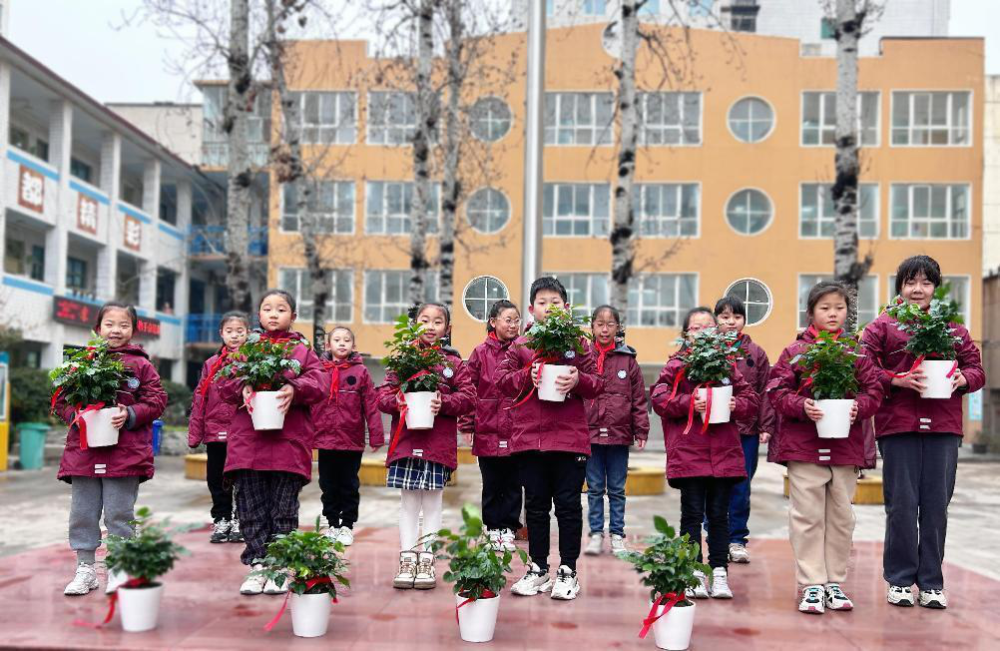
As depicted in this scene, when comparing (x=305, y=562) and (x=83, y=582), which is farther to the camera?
(x=83, y=582)

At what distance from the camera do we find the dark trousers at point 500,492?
688 centimetres

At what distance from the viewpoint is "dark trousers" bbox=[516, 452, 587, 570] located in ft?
18.4

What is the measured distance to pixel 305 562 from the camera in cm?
471

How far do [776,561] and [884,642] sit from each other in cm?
247

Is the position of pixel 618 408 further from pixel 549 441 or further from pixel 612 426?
pixel 549 441

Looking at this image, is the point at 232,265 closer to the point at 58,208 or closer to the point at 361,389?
the point at 361,389

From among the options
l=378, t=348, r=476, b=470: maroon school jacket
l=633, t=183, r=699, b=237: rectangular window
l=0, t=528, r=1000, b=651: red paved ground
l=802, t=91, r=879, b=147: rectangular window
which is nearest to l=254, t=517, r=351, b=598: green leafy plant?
l=0, t=528, r=1000, b=651: red paved ground

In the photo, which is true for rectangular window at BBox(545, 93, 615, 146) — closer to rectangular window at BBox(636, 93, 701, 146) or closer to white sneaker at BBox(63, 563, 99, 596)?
rectangular window at BBox(636, 93, 701, 146)

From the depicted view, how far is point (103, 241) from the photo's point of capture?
28.5m

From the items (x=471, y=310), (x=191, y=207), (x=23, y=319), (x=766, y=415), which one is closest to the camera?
(x=766, y=415)

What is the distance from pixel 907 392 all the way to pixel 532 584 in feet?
8.58

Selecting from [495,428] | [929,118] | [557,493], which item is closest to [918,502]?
[557,493]

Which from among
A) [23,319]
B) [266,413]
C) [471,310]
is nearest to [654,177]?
[23,319]

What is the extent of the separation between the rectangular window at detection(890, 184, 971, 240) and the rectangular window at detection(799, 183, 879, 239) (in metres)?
0.61
